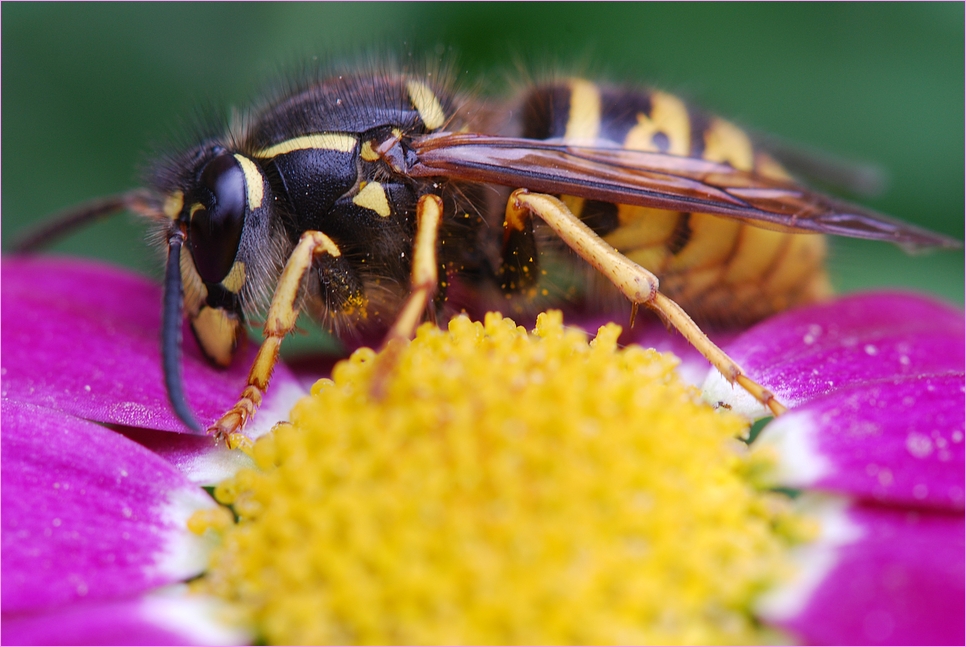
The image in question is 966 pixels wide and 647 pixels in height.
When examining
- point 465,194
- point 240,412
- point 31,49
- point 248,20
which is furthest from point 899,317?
point 31,49

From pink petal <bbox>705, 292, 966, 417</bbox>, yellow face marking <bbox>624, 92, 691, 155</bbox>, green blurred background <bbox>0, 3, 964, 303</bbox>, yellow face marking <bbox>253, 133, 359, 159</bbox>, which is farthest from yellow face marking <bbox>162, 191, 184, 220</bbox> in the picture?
green blurred background <bbox>0, 3, 964, 303</bbox>

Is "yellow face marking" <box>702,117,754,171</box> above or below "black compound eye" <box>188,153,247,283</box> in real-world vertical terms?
above

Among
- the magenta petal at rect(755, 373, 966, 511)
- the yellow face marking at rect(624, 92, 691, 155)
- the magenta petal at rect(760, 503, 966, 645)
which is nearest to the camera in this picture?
the magenta petal at rect(760, 503, 966, 645)

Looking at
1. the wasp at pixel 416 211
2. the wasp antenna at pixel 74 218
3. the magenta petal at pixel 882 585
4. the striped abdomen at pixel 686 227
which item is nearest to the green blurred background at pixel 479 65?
the wasp antenna at pixel 74 218

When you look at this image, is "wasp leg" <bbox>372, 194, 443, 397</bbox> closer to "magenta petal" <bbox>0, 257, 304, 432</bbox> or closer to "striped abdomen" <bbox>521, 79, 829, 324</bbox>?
"striped abdomen" <bbox>521, 79, 829, 324</bbox>

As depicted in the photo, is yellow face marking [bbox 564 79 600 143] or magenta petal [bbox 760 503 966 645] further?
yellow face marking [bbox 564 79 600 143]

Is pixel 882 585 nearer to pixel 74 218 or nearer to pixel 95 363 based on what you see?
pixel 95 363

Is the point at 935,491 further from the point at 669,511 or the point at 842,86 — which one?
the point at 842,86

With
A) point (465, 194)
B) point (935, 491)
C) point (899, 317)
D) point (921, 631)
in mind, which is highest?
point (465, 194)
